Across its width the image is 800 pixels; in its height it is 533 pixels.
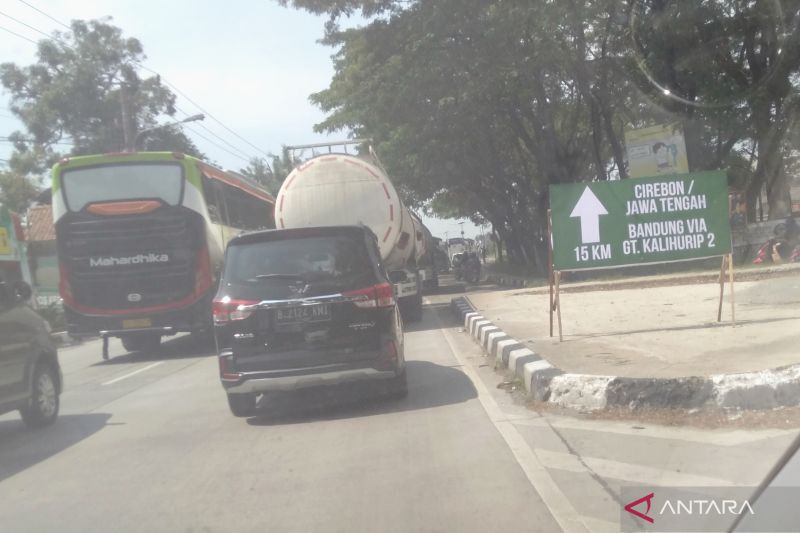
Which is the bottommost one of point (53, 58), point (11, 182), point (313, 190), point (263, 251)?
point (263, 251)

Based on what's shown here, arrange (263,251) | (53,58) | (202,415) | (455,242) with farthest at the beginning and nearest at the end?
(455,242)
(53,58)
(202,415)
(263,251)

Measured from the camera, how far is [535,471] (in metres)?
5.52

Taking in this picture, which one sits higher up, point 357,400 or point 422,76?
point 422,76

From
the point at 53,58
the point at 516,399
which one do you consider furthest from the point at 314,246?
the point at 53,58

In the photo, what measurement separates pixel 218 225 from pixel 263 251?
8332 mm

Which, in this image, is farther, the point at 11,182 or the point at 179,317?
the point at 11,182

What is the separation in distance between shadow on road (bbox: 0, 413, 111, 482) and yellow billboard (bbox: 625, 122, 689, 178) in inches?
812

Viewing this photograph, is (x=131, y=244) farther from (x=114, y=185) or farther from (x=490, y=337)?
(x=490, y=337)

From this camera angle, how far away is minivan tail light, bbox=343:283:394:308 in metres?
7.81

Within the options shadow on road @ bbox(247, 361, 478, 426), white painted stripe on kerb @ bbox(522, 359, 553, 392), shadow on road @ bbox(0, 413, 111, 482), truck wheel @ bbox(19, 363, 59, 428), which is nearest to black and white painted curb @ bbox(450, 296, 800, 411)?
white painted stripe on kerb @ bbox(522, 359, 553, 392)

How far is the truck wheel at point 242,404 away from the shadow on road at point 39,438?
58.4 inches

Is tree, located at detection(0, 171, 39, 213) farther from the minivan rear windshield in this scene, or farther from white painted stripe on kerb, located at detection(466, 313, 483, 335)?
the minivan rear windshield

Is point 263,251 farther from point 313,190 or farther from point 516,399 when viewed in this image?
point 313,190

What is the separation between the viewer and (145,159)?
14.4 meters
